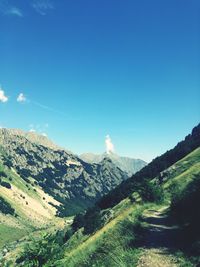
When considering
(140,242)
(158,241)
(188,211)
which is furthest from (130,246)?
(188,211)

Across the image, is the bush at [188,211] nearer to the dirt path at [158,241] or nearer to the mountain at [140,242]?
the mountain at [140,242]

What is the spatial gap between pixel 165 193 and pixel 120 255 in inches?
1352

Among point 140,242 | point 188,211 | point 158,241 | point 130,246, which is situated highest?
point 188,211

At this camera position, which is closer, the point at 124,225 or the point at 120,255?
the point at 120,255

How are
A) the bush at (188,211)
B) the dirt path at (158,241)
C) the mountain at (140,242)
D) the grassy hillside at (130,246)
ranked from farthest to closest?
1. the bush at (188,211)
2. the dirt path at (158,241)
3. the mountain at (140,242)
4. the grassy hillside at (130,246)

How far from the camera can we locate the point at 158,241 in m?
52.0

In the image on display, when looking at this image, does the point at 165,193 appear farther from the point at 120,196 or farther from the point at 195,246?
the point at 120,196

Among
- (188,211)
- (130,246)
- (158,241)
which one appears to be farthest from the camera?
(188,211)

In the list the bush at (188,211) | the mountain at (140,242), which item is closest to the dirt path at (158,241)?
the mountain at (140,242)

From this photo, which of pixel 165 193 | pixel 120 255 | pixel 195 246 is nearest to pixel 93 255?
pixel 120 255

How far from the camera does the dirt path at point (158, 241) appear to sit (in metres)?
44.8

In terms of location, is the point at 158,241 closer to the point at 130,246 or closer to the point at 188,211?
the point at 130,246

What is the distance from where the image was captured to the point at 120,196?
122625mm

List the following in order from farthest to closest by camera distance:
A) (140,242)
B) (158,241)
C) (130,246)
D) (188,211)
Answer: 1. (188,211)
2. (140,242)
3. (158,241)
4. (130,246)
